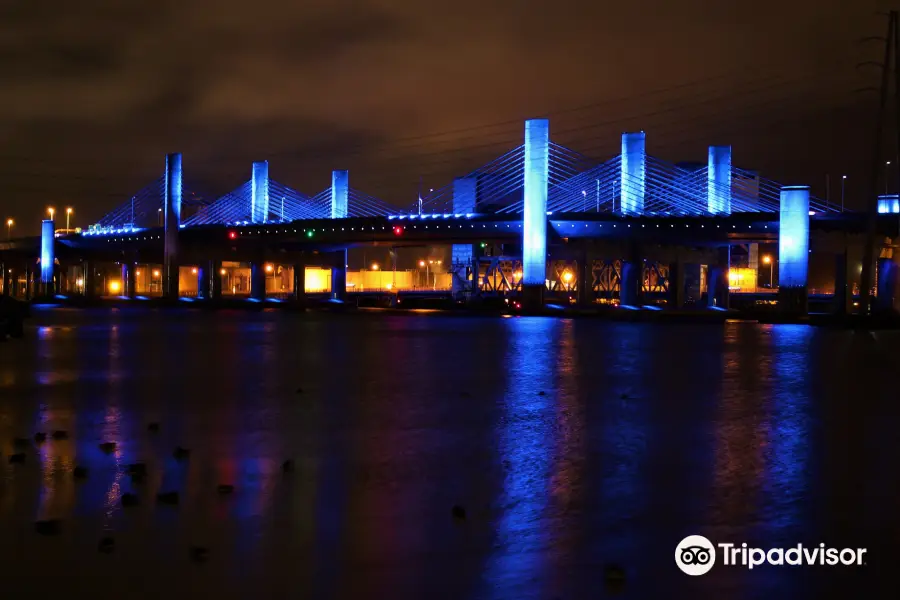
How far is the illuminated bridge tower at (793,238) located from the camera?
64.6m

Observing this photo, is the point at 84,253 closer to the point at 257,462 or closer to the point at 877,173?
the point at 877,173

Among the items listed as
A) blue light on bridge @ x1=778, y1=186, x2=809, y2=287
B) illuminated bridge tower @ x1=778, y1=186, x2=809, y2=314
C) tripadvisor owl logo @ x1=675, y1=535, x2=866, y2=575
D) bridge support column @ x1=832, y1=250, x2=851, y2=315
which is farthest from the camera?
bridge support column @ x1=832, y1=250, x2=851, y2=315

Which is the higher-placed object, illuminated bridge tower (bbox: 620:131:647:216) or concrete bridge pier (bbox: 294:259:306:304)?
illuminated bridge tower (bbox: 620:131:647:216)

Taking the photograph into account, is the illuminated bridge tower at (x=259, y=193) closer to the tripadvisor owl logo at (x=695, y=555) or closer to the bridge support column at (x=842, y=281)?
the bridge support column at (x=842, y=281)

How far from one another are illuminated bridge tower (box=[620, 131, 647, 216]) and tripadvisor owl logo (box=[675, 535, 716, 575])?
71.5 metres

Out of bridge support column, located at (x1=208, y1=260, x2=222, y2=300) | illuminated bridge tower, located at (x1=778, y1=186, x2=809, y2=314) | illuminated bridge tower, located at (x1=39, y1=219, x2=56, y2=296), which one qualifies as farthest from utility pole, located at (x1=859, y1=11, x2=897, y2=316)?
illuminated bridge tower, located at (x1=39, y1=219, x2=56, y2=296)

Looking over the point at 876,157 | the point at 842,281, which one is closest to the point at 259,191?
the point at 842,281

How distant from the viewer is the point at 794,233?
65.3 meters

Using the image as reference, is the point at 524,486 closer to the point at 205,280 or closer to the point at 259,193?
the point at 259,193

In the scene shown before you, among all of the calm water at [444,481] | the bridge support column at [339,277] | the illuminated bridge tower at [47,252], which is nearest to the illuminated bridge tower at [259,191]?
the bridge support column at [339,277]

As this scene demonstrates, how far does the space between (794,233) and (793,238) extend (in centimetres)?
34

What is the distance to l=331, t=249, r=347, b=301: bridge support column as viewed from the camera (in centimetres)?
11362

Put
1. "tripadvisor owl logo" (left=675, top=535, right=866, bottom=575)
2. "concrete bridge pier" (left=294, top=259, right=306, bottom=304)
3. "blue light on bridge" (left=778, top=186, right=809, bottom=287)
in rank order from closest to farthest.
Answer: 1. "tripadvisor owl logo" (left=675, top=535, right=866, bottom=575)
2. "blue light on bridge" (left=778, top=186, right=809, bottom=287)
3. "concrete bridge pier" (left=294, top=259, right=306, bottom=304)

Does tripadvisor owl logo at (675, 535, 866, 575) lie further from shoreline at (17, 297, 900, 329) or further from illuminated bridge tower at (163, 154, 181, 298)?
illuminated bridge tower at (163, 154, 181, 298)
